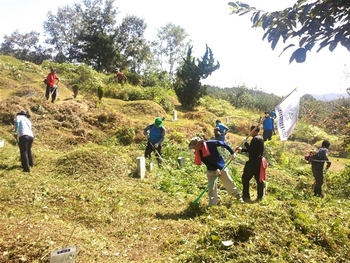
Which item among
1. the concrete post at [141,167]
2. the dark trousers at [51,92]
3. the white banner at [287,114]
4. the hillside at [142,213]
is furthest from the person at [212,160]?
the dark trousers at [51,92]

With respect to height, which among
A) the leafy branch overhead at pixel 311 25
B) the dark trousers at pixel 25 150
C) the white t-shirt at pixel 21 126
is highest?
the leafy branch overhead at pixel 311 25

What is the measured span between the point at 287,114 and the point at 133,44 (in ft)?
111

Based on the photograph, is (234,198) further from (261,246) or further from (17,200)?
(17,200)

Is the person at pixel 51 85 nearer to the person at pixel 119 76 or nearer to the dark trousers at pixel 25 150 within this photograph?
the dark trousers at pixel 25 150

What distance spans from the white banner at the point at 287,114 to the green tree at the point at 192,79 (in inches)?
678

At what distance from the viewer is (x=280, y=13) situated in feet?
7.93

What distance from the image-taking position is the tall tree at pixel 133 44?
125 feet

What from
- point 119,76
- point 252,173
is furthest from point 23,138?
point 119,76

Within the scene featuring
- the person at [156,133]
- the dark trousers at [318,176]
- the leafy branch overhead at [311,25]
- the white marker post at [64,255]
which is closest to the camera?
the leafy branch overhead at [311,25]

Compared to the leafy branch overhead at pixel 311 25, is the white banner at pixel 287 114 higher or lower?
lower

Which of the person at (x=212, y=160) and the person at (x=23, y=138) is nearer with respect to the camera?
the person at (x=212, y=160)

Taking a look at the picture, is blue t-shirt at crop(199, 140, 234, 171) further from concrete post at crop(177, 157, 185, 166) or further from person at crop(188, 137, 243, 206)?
concrete post at crop(177, 157, 185, 166)

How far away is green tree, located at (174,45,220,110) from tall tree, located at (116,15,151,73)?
13898 millimetres

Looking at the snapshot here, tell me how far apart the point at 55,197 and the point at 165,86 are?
2464 cm
